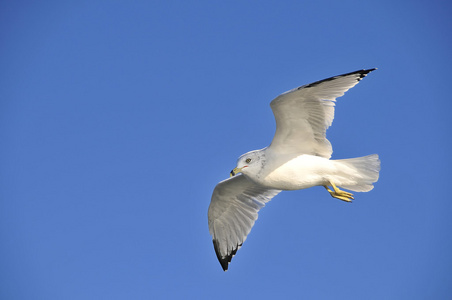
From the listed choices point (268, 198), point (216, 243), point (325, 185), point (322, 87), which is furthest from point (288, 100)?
point (216, 243)

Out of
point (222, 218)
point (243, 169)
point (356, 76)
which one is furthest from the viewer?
point (222, 218)

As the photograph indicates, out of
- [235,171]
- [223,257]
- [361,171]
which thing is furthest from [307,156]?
[223,257]

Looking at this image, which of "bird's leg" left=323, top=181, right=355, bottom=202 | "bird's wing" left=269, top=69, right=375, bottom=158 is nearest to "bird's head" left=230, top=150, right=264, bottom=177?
"bird's wing" left=269, top=69, right=375, bottom=158

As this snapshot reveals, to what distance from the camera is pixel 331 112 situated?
6.45m

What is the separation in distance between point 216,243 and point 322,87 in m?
3.22

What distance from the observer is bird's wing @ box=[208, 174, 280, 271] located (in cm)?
803

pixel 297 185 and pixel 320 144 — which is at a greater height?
pixel 320 144

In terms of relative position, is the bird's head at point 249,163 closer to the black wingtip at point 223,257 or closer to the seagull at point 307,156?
the seagull at point 307,156

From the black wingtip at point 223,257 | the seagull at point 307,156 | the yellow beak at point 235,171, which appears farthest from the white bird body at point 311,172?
the black wingtip at point 223,257

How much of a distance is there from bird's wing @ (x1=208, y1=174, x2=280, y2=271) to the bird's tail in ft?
5.54

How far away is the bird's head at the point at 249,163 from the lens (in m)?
6.54

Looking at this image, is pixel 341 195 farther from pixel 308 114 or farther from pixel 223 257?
pixel 223 257

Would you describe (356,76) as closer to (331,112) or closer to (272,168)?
(331,112)

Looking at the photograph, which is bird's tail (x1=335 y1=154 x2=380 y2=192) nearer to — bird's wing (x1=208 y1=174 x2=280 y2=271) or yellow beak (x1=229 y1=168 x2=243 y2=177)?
yellow beak (x1=229 y1=168 x2=243 y2=177)
